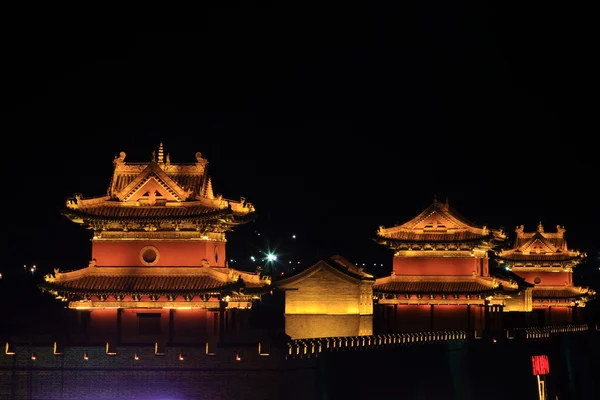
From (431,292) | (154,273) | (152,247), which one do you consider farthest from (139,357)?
(431,292)

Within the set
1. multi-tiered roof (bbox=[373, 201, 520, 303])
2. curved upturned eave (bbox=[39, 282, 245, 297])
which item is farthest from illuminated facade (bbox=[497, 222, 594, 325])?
curved upturned eave (bbox=[39, 282, 245, 297])

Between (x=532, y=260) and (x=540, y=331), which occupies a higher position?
(x=532, y=260)

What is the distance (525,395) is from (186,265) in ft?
78.5

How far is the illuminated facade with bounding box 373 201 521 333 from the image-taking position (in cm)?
7362

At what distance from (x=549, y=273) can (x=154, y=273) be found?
162 feet

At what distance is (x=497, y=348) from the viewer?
68.4 m

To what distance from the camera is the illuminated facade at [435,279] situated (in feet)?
242

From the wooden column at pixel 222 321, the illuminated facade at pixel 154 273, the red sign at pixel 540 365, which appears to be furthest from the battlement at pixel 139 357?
the red sign at pixel 540 365

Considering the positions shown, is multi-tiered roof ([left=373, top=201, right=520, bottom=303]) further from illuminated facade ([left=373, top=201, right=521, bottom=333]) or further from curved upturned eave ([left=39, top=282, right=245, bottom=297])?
curved upturned eave ([left=39, top=282, right=245, bottom=297])

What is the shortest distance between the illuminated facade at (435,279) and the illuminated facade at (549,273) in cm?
2147

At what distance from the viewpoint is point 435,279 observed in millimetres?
74250

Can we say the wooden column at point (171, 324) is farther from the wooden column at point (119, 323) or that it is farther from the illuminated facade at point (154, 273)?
the wooden column at point (119, 323)

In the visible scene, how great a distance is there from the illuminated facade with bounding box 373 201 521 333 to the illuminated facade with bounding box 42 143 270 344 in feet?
65.7

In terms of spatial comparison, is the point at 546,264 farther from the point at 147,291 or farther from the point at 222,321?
the point at 147,291
